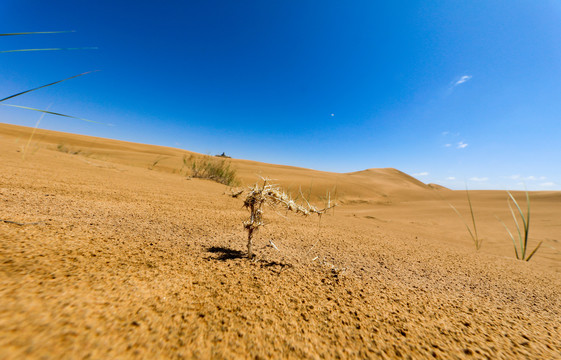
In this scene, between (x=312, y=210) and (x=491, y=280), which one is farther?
(x=491, y=280)

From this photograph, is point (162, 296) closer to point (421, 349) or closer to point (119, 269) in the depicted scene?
point (119, 269)

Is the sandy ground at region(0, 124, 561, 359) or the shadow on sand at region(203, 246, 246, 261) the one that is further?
the shadow on sand at region(203, 246, 246, 261)

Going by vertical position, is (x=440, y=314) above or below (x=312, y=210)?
below

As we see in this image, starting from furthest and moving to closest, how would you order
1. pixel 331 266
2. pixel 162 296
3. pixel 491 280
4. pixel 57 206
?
1. pixel 57 206
2. pixel 491 280
3. pixel 331 266
4. pixel 162 296

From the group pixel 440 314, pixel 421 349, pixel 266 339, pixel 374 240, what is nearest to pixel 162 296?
pixel 266 339

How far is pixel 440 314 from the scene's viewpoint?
2.99ft

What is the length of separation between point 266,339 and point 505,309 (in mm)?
1223

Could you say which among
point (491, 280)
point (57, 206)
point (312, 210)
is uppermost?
point (312, 210)

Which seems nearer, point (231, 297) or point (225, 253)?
point (231, 297)

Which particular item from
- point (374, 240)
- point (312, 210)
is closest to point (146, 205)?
point (312, 210)

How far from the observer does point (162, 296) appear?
0.77m

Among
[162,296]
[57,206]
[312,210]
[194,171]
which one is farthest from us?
[194,171]

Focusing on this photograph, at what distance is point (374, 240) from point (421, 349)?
62.9 inches

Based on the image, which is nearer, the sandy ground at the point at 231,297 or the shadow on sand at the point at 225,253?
the sandy ground at the point at 231,297
